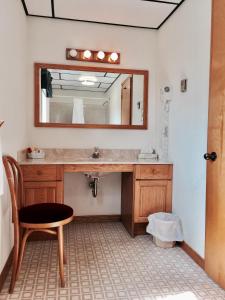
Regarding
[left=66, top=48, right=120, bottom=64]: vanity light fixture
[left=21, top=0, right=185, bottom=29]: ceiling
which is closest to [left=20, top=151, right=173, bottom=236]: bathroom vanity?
[left=66, top=48, right=120, bottom=64]: vanity light fixture

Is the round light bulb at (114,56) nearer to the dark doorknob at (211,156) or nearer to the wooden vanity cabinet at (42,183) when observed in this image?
the wooden vanity cabinet at (42,183)

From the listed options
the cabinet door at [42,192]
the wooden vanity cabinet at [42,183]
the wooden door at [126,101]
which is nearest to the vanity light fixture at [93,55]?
the wooden door at [126,101]

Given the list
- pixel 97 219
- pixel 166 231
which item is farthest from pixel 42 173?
pixel 166 231

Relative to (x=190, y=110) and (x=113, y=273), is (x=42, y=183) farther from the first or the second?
(x=190, y=110)

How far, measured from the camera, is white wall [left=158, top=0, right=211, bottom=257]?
2156 millimetres

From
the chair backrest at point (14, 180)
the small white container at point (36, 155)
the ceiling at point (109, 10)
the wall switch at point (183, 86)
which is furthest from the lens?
the small white container at point (36, 155)

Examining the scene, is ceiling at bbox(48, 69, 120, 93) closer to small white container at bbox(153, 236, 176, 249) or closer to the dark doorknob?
the dark doorknob

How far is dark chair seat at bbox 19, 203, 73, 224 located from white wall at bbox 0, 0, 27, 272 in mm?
153

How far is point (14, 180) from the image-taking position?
1957 mm

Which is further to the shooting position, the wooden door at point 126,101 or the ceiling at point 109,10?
the wooden door at point 126,101

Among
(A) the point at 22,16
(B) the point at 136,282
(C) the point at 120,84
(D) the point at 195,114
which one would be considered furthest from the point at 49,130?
(B) the point at 136,282

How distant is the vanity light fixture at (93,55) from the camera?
119 inches

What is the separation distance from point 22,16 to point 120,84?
1.27 meters

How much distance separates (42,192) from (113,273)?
105cm
